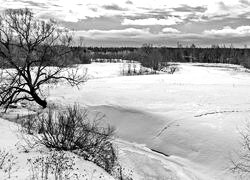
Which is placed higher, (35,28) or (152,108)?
(35,28)

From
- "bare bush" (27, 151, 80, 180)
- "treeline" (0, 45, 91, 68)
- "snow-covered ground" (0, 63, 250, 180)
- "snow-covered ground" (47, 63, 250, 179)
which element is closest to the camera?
"bare bush" (27, 151, 80, 180)

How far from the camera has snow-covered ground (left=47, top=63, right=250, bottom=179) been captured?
51.0 feet

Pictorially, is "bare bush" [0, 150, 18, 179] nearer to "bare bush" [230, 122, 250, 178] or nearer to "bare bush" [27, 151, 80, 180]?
"bare bush" [27, 151, 80, 180]

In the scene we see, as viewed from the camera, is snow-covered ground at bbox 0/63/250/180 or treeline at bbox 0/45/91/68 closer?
snow-covered ground at bbox 0/63/250/180

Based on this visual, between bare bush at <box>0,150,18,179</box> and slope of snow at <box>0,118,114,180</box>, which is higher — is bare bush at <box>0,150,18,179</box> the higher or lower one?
the higher one

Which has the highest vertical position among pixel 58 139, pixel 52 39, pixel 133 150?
pixel 52 39

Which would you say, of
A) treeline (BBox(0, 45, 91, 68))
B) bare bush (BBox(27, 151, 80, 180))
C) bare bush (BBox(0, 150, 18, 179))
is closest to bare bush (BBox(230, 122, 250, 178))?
bare bush (BBox(27, 151, 80, 180))

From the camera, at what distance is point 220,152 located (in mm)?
15156

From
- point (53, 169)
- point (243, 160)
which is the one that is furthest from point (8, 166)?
point (243, 160)

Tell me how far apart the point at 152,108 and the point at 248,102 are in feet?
20.3

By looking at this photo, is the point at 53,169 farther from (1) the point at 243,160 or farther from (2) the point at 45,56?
(2) the point at 45,56

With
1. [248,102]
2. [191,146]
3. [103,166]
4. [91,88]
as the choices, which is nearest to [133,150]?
[191,146]

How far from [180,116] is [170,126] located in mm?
1306

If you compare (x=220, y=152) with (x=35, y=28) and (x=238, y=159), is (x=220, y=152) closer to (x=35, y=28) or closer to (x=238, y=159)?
(x=238, y=159)
